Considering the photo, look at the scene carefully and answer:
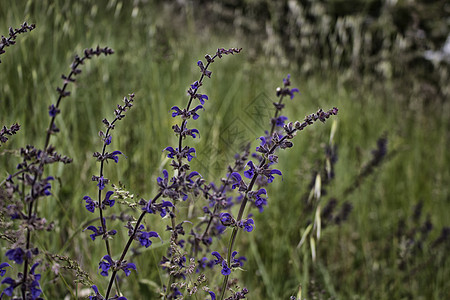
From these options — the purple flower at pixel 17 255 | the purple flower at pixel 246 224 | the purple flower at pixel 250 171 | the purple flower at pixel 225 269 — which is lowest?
the purple flower at pixel 17 255

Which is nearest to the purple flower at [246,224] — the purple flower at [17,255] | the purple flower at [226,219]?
the purple flower at [226,219]

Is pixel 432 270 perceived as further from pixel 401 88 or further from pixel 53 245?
pixel 401 88

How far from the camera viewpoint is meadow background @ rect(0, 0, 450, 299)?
1.78 metres

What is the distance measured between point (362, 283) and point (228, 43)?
327cm

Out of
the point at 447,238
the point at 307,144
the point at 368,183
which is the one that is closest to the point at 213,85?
the point at 307,144

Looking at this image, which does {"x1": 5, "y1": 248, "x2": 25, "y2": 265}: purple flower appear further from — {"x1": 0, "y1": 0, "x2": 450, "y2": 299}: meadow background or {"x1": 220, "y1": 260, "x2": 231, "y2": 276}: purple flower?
{"x1": 220, "y1": 260, "x2": 231, "y2": 276}: purple flower

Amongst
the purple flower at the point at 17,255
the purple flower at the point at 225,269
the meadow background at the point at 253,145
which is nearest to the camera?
the purple flower at the point at 17,255

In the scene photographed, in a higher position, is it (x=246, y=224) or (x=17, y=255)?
(x=246, y=224)

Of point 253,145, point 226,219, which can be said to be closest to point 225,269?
point 226,219

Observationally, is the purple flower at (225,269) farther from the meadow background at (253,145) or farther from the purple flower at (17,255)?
the purple flower at (17,255)

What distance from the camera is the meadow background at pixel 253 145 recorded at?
5.83 feet

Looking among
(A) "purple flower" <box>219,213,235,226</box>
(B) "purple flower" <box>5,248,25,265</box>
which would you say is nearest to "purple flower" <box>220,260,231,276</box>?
(A) "purple flower" <box>219,213,235,226</box>

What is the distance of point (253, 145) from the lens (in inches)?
112

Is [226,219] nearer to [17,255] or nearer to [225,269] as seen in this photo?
[225,269]
